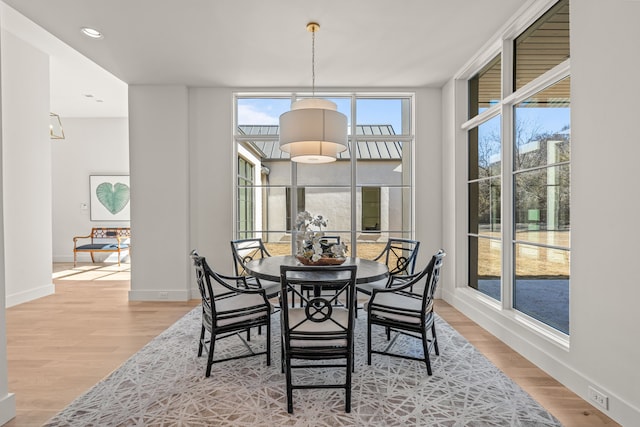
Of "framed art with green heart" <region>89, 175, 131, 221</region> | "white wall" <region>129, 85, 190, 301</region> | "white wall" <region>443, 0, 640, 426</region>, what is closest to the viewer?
"white wall" <region>443, 0, 640, 426</region>

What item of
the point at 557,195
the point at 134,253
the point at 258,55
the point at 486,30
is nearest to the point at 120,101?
the point at 134,253

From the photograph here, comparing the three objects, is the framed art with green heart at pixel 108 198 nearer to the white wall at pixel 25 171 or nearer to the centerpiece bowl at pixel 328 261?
the white wall at pixel 25 171

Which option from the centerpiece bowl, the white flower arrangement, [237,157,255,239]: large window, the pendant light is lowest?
the centerpiece bowl

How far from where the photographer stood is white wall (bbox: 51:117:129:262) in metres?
7.93

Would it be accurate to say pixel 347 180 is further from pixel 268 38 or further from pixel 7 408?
pixel 7 408

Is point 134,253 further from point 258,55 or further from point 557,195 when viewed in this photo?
point 557,195

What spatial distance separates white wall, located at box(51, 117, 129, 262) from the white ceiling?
3.45m

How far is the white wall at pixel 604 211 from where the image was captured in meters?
1.88

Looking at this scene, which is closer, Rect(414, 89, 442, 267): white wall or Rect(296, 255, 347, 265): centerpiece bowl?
Rect(296, 255, 347, 265): centerpiece bowl

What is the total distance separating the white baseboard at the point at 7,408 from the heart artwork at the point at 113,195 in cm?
666

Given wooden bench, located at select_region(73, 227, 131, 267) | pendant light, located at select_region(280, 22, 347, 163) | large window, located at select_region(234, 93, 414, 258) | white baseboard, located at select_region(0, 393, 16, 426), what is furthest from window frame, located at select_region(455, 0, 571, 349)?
wooden bench, located at select_region(73, 227, 131, 267)

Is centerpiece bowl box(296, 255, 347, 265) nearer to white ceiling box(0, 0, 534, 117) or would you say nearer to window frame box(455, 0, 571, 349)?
window frame box(455, 0, 571, 349)

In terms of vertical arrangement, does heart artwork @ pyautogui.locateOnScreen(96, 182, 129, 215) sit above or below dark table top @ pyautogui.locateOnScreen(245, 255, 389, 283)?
above

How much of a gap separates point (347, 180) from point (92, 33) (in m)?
3.36
